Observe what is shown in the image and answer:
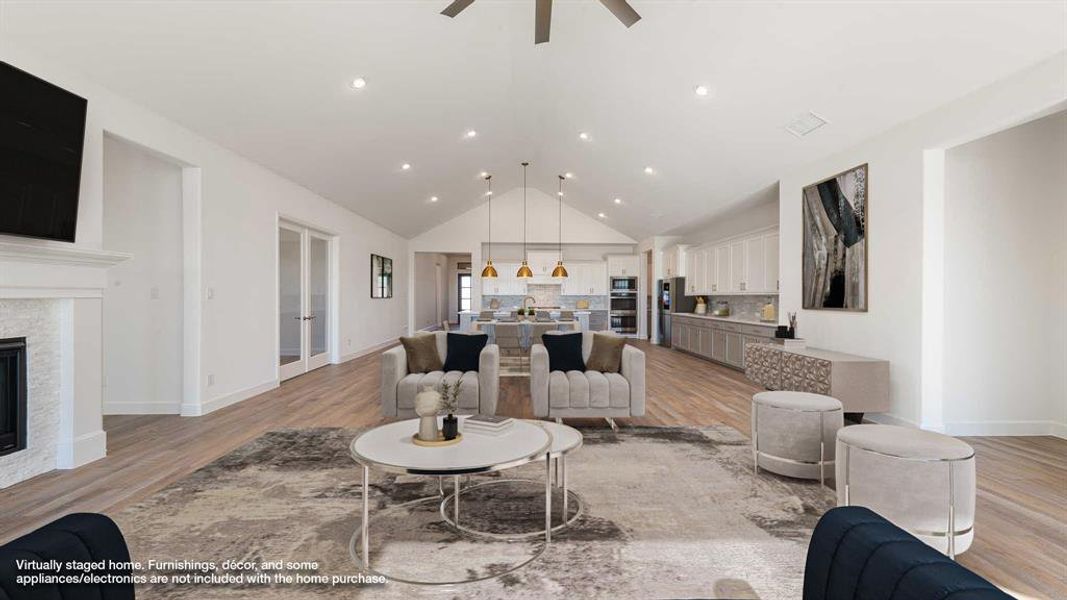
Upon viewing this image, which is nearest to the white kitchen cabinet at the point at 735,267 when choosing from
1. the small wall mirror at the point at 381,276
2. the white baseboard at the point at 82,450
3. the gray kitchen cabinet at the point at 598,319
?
the gray kitchen cabinet at the point at 598,319

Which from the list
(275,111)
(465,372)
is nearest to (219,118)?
(275,111)

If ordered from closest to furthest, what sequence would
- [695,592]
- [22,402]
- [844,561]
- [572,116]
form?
[844,561], [695,592], [22,402], [572,116]

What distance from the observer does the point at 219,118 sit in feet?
15.0

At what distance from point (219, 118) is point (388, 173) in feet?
9.93

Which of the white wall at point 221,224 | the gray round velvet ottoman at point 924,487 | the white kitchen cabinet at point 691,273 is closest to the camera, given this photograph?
the gray round velvet ottoman at point 924,487

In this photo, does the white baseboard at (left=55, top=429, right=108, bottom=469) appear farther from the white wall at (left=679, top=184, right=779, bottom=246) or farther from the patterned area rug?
the white wall at (left=679, top=184, right=779, bottom=246)

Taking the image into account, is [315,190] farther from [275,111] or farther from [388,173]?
[275,111]

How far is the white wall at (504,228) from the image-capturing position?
12391 millimetres

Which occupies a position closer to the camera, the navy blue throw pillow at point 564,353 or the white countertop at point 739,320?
the navy blue throw pillow at point 564,353

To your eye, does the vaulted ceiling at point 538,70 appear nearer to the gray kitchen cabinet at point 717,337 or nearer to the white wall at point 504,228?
the gray kitchen cabinet at point 717,337

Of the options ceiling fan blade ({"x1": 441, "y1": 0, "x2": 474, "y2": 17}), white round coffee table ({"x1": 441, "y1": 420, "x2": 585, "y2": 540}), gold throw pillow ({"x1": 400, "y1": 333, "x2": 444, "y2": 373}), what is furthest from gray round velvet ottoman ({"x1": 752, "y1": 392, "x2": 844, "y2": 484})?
ceiling fan blade ({"x1": 441, "y1": 0, "x2": 474, "y2": 17})

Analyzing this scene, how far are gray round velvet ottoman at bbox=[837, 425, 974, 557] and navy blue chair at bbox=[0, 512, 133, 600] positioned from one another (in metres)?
2.79

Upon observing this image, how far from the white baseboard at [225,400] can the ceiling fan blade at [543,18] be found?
4440 millimetres

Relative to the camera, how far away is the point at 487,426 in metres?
2.64
